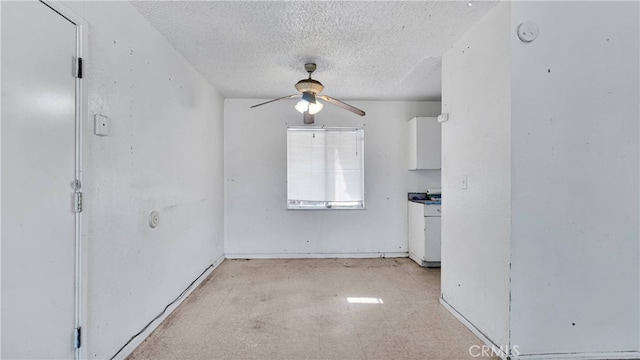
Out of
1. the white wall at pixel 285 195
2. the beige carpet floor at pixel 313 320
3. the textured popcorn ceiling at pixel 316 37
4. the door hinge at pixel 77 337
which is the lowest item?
the beige carpet floor at pixel 313 320

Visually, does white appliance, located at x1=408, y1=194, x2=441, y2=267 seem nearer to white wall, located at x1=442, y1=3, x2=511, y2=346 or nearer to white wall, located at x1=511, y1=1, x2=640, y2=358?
white wall, located at x1=442, y1=3, x2=511, y2=346

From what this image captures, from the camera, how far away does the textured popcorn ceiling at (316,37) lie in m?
1.90

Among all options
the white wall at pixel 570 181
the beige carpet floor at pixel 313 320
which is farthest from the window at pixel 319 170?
the white wall at pixel 570 181

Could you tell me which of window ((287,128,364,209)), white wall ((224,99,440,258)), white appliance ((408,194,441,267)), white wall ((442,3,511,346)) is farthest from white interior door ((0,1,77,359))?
white appliance ((408,194,441,267))

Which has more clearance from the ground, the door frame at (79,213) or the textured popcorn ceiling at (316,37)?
the textured popcorn ceiling at (316,37)

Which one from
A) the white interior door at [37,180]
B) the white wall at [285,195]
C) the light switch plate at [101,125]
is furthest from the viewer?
the white wall at [285,195]

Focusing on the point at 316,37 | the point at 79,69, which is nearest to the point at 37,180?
the point at 79,69

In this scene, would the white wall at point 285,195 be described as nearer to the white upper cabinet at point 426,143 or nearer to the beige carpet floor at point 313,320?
the white upper cabinet at point 426,143

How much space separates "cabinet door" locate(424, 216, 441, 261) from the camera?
3680 millimetres

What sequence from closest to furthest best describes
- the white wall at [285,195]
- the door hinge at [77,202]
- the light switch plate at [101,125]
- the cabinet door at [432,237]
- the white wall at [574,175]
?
the door hinge at [77,202], the light switch plate at [101,125], the white wall at [574,175], the cabinet door at [432,237], the white wall at [285,195]

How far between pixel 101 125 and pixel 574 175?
282 cm

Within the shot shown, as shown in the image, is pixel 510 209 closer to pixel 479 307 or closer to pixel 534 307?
pixel 534 307

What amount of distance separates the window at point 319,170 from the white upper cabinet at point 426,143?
85 centimetres

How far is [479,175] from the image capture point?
2066 millimetres
